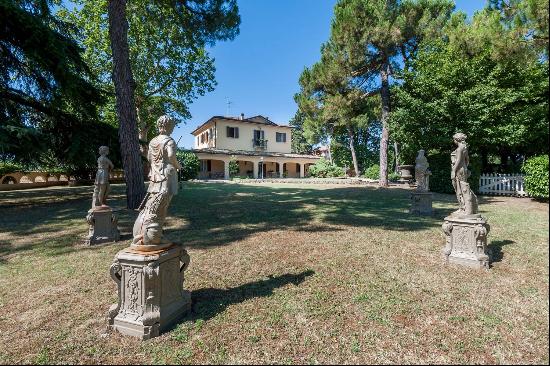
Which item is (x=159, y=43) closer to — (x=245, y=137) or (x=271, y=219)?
(x=245, y=137)

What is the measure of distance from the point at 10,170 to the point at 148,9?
1730 centimetres

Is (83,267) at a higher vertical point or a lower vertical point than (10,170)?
lower

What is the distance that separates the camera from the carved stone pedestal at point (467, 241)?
15.0ft

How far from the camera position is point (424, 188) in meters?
9.34

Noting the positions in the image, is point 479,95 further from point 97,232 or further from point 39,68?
point 39,68

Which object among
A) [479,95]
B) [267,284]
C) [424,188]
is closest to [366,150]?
[479,95]

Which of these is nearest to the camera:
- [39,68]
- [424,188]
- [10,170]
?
[424,188]

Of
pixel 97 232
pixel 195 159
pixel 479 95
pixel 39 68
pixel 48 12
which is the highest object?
pixel 48 12

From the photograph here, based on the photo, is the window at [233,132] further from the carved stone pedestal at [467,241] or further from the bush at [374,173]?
the carved stone pedestal at [467,241]

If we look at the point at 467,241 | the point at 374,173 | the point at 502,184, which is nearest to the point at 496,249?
the point at 467,241

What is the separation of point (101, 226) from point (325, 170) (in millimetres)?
33006

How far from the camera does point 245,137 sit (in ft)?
123

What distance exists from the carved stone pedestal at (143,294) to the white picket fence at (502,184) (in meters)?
15.6

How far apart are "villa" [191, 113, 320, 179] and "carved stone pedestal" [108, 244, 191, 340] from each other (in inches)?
1155
